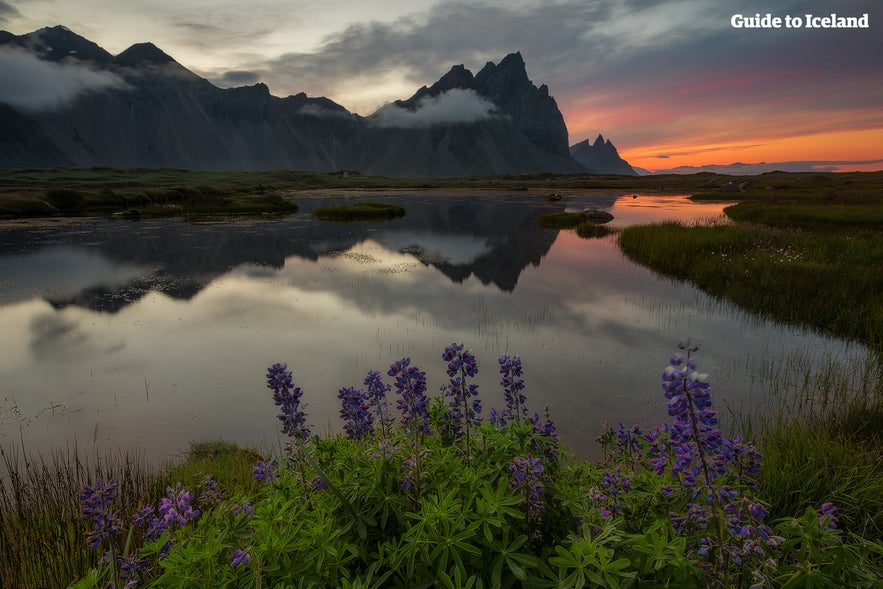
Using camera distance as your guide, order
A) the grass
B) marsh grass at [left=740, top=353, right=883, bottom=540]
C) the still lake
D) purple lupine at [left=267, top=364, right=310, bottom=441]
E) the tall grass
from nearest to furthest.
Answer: purple lupine at [left=267, top=364, right=310, bottom=441], the tall grass, marsh grass at [left=740, top=353, right=883, bottom=540], the grass, the still lake

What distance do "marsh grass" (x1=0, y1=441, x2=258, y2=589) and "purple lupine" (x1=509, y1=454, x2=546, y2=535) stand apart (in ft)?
11.2

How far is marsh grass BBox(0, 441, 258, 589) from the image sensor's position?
5020 mm

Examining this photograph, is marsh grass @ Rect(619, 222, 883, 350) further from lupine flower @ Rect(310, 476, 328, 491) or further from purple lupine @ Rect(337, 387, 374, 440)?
lupine flower @ Rect(310, 476, 328, 491)

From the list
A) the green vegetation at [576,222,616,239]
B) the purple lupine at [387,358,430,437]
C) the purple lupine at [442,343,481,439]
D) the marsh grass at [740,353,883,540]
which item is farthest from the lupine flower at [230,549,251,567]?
the green vegetation at [576,222,616,239]

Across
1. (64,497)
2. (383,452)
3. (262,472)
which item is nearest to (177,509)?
(262,472)

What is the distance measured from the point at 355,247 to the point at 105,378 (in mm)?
23202

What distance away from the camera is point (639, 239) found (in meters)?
30.9

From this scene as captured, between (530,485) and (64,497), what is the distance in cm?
740

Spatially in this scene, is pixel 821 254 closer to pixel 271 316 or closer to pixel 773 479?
pixel 773 479

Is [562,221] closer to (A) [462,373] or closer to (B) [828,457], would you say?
(B) [828,457]

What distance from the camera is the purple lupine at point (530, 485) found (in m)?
3.19

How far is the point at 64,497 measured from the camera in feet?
21.8

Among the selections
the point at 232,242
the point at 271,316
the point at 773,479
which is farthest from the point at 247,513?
the point at 232,242

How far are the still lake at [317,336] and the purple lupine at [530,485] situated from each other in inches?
88.6
